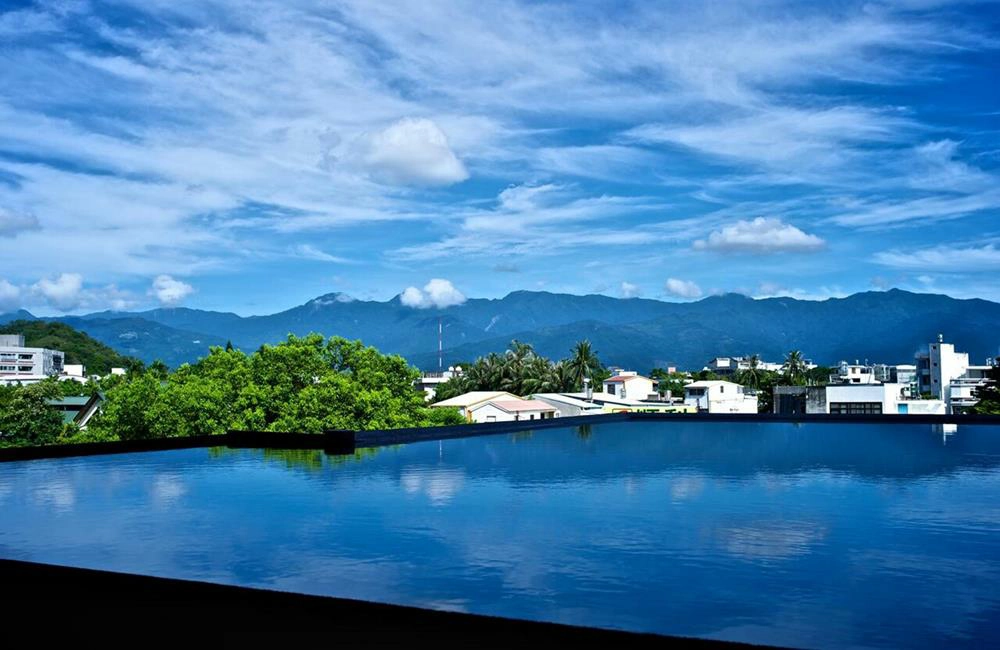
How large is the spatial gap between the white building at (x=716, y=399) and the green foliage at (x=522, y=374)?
901cm

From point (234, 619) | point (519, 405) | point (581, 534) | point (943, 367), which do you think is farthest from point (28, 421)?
point (943, 367)

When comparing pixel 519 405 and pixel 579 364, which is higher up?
pixel 579 364

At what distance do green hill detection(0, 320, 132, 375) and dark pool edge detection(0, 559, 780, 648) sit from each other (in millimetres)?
114376

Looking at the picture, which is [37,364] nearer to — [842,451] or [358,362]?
[358,362]

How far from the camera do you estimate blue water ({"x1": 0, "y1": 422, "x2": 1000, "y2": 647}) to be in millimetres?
7113

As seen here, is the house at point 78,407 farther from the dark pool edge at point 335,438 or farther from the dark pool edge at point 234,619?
the dark pool edge at point 234,619

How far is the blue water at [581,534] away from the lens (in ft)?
23.3

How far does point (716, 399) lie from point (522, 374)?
43.5 feet

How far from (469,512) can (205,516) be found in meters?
3.40

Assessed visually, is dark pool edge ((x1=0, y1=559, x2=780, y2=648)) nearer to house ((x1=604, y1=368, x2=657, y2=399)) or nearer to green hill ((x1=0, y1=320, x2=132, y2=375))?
house ((x1=604, y1=368, x2=657, y2=399))

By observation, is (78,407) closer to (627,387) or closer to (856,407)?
(627,387)

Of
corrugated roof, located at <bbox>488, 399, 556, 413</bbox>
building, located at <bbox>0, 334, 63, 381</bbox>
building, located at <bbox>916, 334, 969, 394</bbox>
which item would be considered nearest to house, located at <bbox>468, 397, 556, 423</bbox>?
corrugated roof, located at <bbox>488, 399, 556, 413</bbox>

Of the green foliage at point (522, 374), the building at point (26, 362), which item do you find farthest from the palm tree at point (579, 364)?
the building at point (26, 362)

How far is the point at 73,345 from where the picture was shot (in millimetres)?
123562
